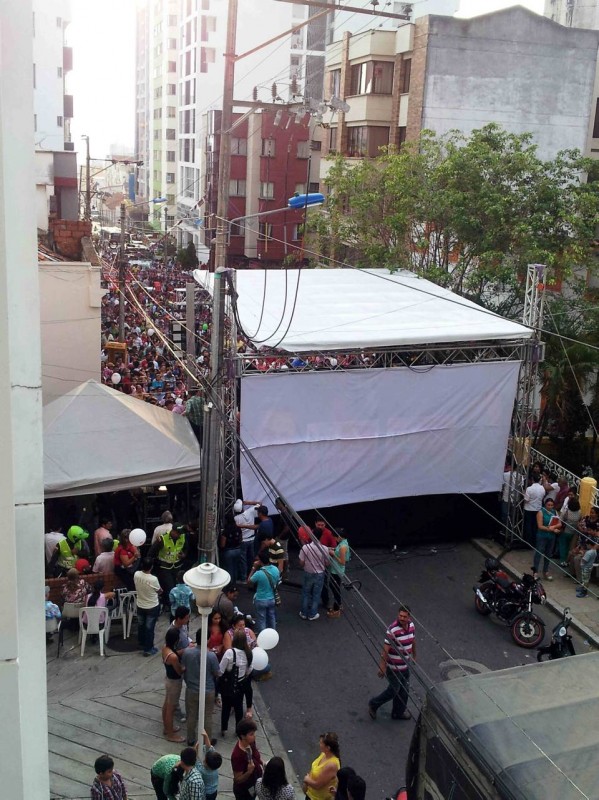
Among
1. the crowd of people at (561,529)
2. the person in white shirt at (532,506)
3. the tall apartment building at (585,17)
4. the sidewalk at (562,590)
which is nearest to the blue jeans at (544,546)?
the crowd of people at (561,529)

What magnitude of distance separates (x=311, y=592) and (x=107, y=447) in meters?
3.88

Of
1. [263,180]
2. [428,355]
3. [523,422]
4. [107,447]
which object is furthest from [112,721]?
[263,180]

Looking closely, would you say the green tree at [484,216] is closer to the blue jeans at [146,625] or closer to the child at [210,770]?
the blue jeans at [146,625]

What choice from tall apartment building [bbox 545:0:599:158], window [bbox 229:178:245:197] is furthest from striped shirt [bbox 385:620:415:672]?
window [bbox 229:178:245:197]

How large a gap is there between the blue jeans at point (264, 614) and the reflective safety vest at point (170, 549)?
1.46m

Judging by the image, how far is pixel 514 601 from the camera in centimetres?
1134

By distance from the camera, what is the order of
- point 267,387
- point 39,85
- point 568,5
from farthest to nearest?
1. point 39,85
2. point 568,5
3. point 267,387

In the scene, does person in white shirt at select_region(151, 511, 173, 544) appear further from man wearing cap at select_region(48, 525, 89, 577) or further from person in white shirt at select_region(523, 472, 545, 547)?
person in white shirt at select_region(523, 472, 545, 547)

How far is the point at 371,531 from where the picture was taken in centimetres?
1385

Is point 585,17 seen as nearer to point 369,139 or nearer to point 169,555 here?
point 369,139

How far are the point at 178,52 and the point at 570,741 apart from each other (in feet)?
246

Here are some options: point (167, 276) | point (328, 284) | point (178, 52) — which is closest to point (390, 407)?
point (328, 284)

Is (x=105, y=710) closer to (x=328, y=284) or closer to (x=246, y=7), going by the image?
(x=328, y=284)

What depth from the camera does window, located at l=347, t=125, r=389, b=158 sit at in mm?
31766
